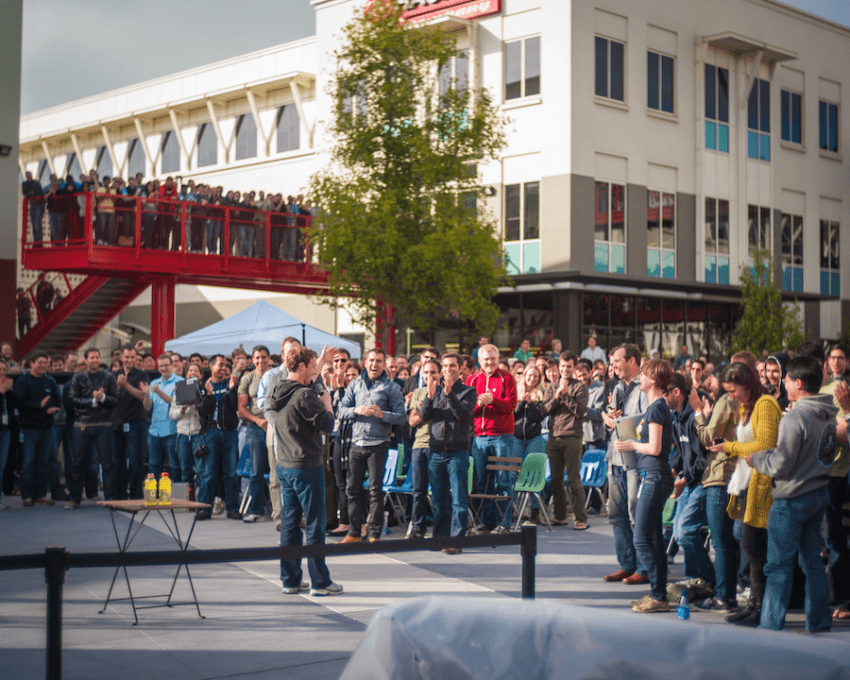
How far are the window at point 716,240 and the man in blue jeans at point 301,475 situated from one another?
80.4 feet

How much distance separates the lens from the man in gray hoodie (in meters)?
6.35

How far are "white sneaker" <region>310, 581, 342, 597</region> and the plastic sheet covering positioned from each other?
560cm

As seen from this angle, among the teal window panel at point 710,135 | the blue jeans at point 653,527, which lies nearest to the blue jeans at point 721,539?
the blue jeans at point 653,527

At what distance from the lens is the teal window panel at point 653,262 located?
95.6 feet

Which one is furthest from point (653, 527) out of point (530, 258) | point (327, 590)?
point (530, 258)

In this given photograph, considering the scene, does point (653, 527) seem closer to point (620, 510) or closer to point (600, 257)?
point (620, 510)

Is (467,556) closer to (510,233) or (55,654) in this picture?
(55,654)

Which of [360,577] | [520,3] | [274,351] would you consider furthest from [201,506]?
[520,3]

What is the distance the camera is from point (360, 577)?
8914mm

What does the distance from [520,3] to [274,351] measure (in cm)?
1406

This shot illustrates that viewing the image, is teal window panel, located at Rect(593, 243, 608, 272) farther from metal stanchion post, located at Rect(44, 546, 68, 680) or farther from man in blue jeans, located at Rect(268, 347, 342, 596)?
metal stanchion post, located at Rect(44, 546, 68, 680)

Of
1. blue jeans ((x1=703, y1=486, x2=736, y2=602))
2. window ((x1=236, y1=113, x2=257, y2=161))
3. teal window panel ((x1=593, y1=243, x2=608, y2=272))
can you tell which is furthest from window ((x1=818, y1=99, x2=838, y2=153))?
blue jeans ((x1=703, y1=486, x2=736, y2=602))

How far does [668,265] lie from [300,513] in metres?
23.4

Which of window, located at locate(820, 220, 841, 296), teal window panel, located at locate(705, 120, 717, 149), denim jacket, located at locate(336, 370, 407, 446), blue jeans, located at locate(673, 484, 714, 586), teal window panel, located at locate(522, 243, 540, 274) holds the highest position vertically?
teal window panel, located at locate(705, 120, 717, 149)
